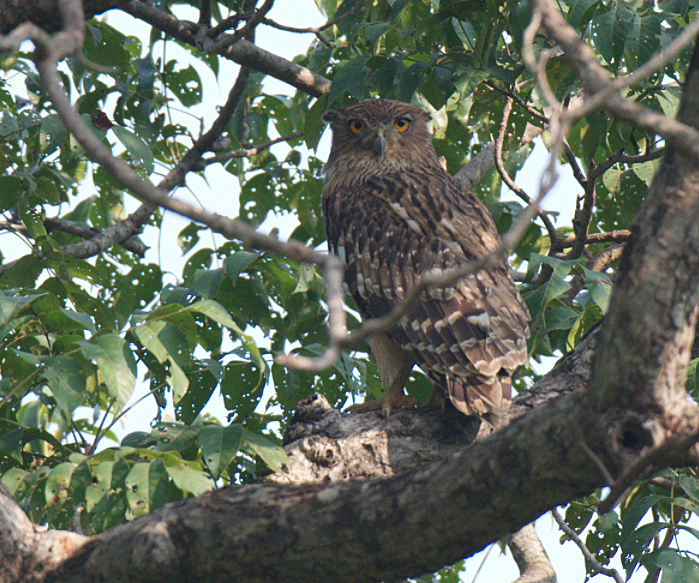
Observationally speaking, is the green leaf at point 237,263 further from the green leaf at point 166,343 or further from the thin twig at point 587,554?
the thin twig at point 587,554

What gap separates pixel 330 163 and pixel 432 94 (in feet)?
3.13

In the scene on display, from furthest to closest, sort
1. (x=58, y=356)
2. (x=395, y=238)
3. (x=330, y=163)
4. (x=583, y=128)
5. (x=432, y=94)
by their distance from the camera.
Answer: (x=330, y=163) → (x=583, y=128) → (x=432, y=94) → (x=395, y=238) → (x=58, y=356)

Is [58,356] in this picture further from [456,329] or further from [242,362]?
[456,329]

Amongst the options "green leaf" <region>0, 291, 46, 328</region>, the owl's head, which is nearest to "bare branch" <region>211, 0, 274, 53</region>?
the owl's head

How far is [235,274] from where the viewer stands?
10.3 feet

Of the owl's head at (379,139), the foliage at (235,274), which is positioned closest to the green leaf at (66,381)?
the foliage at (235,274)

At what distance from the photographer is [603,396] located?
5.12 ft

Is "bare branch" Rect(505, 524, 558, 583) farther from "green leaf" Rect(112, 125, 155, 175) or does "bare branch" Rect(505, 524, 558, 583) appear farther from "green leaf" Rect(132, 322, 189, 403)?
"green leaf" Rect(112, 125, 155, 175)

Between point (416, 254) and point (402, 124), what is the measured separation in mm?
1325

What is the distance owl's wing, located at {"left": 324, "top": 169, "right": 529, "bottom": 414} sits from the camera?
320 centimetres

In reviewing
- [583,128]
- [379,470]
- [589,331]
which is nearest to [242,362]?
[379,470]

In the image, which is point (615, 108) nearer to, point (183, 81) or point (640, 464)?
point (640, 464)

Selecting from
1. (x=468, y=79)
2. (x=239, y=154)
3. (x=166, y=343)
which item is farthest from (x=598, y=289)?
(x=239, y=154)

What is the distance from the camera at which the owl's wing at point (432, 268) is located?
10.5 ft
